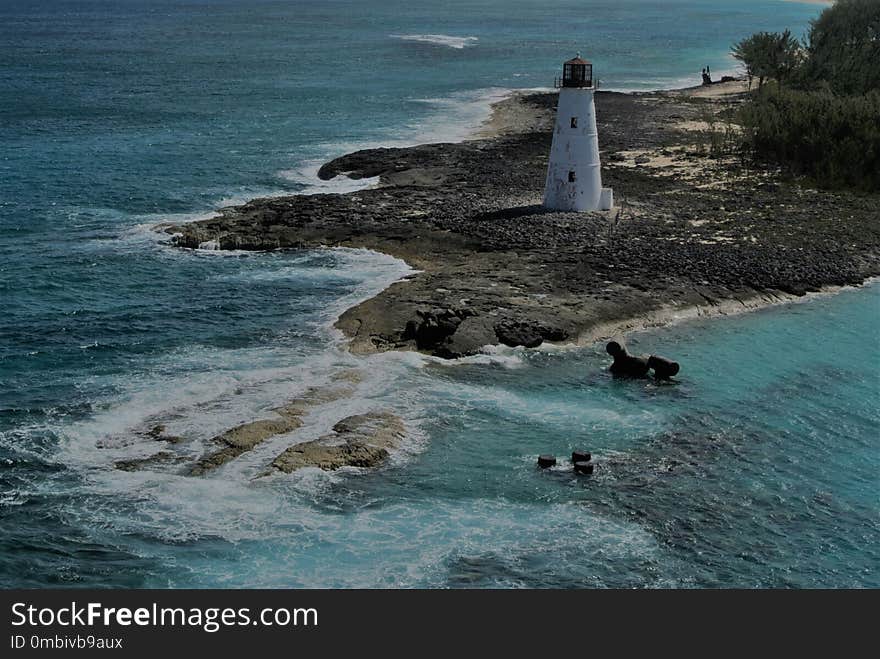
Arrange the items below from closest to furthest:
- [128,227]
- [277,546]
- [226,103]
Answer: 1. [277,546]
2. [128,227]
3. [226,103]

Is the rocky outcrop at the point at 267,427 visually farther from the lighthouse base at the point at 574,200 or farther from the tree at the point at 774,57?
the tree at the point at 774,57

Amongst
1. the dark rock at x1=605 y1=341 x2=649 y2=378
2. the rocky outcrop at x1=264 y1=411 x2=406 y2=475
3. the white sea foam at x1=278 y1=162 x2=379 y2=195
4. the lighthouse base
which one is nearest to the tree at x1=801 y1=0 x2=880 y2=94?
the lighthouse base

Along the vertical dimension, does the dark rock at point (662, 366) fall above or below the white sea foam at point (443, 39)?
below

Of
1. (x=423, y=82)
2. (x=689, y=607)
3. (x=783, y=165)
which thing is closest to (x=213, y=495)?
(x=689, y=607)

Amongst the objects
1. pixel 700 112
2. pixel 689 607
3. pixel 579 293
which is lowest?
pixel 689 607

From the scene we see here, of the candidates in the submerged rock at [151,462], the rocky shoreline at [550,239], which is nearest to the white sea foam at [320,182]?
the rocky shoreline at [550,239]

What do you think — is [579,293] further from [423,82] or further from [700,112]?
[423,82]
